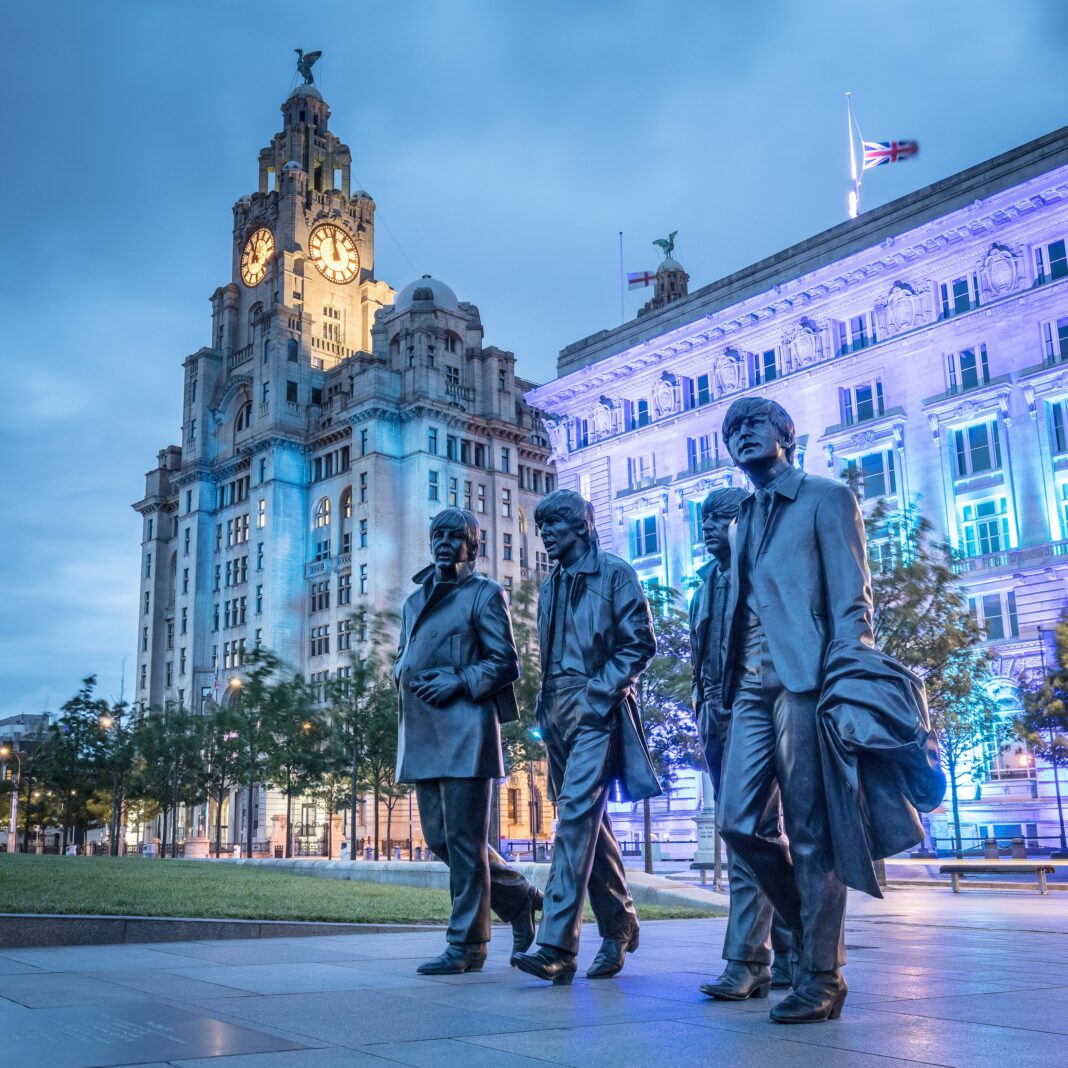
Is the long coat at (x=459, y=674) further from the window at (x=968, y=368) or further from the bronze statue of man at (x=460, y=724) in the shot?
the window at (x=968, y=368)

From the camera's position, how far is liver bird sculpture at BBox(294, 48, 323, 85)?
110m

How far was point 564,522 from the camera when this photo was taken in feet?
24.6

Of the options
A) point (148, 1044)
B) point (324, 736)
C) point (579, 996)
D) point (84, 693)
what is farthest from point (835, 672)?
point (84, 693)

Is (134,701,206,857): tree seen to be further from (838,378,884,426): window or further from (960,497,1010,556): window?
(960,497,1010,556): window

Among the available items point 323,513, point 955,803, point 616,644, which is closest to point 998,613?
point 955,803

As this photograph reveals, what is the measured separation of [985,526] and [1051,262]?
9.59 meters

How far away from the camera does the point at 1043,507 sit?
41.9 metres

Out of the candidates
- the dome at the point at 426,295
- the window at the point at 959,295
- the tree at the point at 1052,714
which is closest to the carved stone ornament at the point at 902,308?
the window at the point at 959,295

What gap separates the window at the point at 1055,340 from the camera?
42844 millimetres

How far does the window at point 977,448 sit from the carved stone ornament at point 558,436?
21284mm

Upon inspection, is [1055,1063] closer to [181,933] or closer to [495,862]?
[495,862]

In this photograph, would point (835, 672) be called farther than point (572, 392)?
No

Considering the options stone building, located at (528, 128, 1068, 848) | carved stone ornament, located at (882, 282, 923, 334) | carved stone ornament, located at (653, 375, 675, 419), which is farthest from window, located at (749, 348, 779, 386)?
carved stone ornament, located at (882, 282, 923, 334)

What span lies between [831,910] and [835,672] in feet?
3.27
